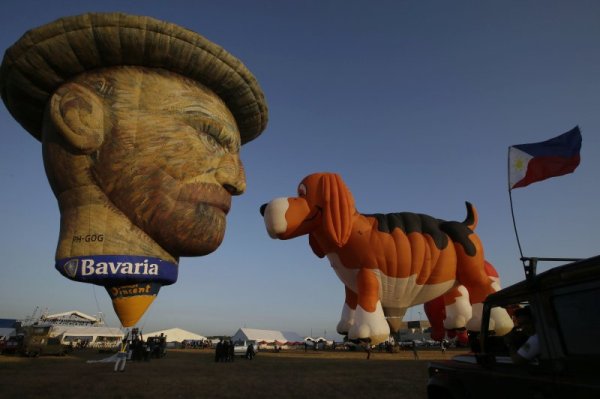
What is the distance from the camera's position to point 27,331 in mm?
21312

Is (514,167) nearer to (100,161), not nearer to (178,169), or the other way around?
(178,169)

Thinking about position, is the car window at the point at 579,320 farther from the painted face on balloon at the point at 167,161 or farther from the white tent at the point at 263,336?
the white tent at the point at 263,336

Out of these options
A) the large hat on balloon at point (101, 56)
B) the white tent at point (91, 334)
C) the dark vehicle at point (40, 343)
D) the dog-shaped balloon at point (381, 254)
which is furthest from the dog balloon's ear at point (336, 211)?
the white tent at point (91, 334)

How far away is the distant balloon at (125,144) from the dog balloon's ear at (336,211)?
261 centimetres

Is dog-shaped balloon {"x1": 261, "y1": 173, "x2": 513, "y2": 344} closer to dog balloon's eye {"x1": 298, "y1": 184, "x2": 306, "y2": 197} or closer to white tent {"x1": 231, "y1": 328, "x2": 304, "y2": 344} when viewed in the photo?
dog balloon's eye {"x1": 298, "y1": 184, "x2": 306, "y2": 197}

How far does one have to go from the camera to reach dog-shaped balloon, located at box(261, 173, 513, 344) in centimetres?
933

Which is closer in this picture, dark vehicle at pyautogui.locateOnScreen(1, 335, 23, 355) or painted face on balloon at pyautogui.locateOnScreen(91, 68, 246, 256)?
painted face on balloon at pyautogui.locateOnScreen(91, 68, 246, 256)

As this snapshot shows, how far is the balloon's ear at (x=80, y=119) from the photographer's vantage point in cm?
850

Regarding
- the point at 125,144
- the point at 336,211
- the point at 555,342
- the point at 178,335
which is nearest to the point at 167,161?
the point at 125,144

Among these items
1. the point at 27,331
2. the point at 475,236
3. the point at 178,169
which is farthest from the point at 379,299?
the point at 27,331

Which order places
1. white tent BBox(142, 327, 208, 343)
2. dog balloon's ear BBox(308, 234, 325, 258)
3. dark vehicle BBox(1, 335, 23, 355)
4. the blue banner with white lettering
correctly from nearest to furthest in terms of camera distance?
1. the blue banner with white lettering
2. dog balloon's ear BBox(308, 234, 325, 258)
3. dark vehicle BBox(1, 335, 23, 355)
4. white tent BBox(142, 327, 208, 343)

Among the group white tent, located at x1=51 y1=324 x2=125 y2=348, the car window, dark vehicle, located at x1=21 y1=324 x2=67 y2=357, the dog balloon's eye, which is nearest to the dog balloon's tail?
the dog balloon's eye

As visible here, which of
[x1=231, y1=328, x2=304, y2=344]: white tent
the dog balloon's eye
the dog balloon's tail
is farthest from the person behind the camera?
[x1=231, y1=328, x2=304, y2=344]: white tent

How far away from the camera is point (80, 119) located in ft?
28.0
